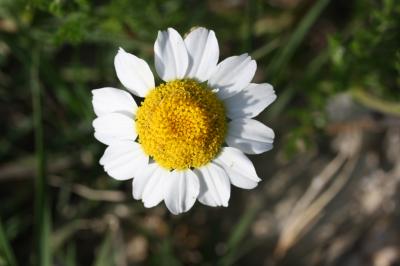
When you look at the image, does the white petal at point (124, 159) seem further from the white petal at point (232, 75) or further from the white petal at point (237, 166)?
the white petal at point (232, 75)

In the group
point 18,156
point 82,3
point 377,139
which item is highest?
point 82,3

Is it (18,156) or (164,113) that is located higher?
(164,113)

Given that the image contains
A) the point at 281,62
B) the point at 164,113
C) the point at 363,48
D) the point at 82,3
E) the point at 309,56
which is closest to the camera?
the point at 164,113

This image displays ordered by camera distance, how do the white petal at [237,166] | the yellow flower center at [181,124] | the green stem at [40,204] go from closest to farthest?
the yellow flower center at [181,124] → the white petal at [237,166] → the green stem at [40,204]

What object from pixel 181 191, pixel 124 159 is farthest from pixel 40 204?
pixel 181 191

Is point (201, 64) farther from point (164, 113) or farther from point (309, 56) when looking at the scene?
point (309, 56)

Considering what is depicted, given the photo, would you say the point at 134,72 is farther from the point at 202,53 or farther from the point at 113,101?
the point at 202,53

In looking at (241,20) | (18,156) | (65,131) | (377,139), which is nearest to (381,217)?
(377,139)

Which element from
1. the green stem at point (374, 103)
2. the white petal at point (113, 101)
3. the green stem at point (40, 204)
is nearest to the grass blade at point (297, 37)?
the green stem at point (374, 103)
